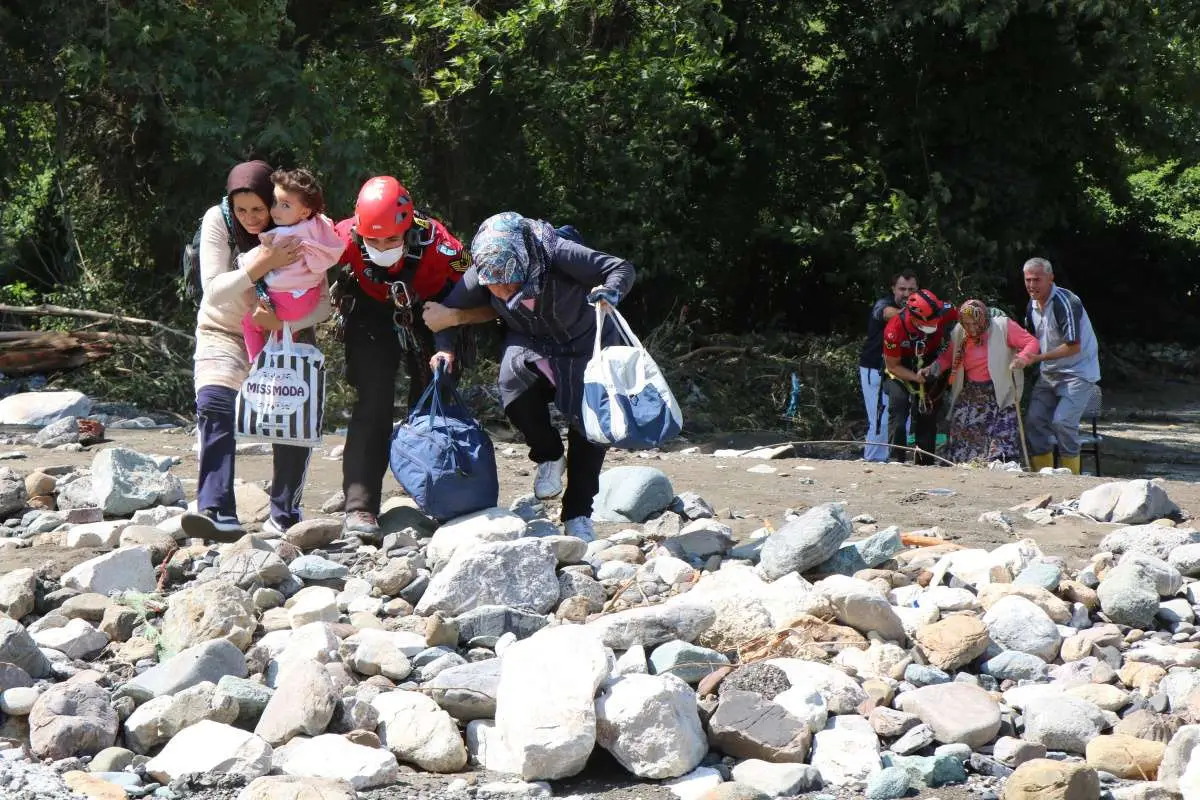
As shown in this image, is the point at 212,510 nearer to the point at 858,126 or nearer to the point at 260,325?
the point at 260,325

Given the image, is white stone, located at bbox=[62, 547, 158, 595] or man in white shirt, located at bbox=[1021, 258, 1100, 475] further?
man in white shirt, located at bbox=[1021, 258, 1100, 475]

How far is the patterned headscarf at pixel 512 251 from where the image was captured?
5336 mm

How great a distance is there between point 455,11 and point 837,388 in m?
4.84

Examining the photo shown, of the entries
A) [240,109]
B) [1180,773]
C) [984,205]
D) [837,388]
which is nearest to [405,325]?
[1180,773]

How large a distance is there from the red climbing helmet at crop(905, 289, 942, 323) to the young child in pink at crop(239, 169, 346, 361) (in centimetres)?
518

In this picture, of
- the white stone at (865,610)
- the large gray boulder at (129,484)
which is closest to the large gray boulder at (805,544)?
the white stone at (865,610)

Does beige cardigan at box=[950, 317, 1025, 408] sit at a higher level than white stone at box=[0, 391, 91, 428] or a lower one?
higher

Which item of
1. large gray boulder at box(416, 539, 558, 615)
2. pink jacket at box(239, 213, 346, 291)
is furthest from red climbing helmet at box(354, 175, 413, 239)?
large gray boulder at box(416, 539, 558, 615)

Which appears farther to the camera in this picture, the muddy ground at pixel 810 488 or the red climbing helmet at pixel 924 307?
the red climbing helmet at pixel 924 307

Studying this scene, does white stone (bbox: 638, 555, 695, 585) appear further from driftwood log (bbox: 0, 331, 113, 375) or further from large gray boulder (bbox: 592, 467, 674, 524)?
driftwood log (bbox: 0, 331, 113, 375)

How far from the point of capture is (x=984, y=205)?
14.8 metres

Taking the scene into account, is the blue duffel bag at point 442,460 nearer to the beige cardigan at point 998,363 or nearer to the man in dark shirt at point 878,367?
the man in dark shirt at point 878,367

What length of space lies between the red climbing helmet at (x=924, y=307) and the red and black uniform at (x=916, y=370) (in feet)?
0.04

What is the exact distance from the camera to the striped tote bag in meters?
5.44
